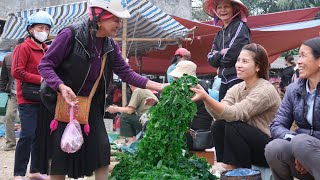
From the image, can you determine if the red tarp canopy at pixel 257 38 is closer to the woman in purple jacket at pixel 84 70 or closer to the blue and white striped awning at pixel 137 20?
the blue and white striped awning at pixel 137 20

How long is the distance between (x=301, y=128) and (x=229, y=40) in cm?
155

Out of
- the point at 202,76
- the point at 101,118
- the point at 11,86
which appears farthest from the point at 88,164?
the point at 202,76

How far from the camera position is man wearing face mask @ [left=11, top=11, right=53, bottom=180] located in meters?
4.92

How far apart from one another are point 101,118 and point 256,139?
135cm

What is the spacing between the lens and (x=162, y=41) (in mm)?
9797

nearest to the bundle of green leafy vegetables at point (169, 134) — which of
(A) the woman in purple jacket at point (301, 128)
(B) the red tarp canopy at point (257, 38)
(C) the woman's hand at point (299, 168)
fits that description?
(A) the woman in purple jacket at point (301, 128)

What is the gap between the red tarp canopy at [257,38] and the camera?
1020cm

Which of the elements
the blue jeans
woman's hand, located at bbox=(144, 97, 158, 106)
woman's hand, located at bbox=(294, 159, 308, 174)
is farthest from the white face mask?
woman's hand, located at bbox=(294, 159, 308, 174)

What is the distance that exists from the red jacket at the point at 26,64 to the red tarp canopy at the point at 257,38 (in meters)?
5.46

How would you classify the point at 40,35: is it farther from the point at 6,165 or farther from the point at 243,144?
the point at 243,144

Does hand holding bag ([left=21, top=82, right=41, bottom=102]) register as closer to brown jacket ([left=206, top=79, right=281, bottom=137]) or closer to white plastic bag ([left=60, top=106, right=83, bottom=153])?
white plastic bag ([left=60, top=106, right=83, bottom=153])

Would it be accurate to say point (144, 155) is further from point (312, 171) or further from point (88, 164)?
point (312, 171)

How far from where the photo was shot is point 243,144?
398cm

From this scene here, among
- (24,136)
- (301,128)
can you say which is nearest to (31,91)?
(24,136)
